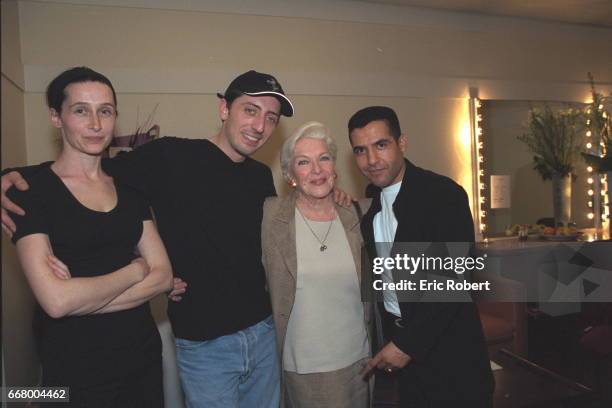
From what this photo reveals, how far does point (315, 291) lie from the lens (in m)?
1.74

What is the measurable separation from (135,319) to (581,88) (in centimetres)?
487

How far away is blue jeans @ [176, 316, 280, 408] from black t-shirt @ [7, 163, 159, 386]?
0.34m

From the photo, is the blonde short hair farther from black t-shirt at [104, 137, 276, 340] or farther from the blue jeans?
the blue jeans

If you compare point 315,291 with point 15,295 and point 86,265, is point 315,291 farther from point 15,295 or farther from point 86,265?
point 15,295

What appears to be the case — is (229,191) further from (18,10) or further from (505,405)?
(18,10)

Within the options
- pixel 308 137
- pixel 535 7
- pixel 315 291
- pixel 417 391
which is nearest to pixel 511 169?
pixel 535 7

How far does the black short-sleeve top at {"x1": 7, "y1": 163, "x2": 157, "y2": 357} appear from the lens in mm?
1290

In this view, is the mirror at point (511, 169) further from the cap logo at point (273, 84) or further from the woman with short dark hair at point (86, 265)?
the woman with short dark hair at point (86, 265)

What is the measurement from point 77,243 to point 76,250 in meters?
0.03

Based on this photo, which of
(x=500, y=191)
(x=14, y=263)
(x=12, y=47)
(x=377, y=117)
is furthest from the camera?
(x=500, y=191)

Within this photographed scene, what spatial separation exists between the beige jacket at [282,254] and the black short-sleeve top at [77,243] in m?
0.54

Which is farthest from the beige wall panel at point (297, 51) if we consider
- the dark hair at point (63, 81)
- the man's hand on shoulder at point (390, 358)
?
the man's hand on shoulder at point (390, 358)

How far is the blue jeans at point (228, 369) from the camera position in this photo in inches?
66.9

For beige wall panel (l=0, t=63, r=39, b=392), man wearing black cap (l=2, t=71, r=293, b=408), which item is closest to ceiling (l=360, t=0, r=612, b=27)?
man wearing black cap (l=2, t=71, r=293, b=408)
